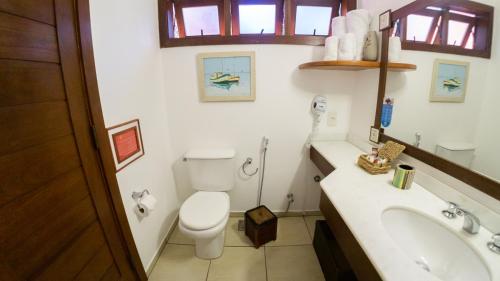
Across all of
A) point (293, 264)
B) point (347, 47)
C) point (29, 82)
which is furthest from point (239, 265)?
point (347, 47)

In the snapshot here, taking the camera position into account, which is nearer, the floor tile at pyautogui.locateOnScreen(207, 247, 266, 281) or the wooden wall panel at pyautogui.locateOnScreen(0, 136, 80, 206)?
the wooden wall panel at pyautogui.locateOnScreen(0, 136, 80, 206)

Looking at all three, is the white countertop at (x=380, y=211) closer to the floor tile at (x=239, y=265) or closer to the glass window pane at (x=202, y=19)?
the floor tile at (x=239, y=265)

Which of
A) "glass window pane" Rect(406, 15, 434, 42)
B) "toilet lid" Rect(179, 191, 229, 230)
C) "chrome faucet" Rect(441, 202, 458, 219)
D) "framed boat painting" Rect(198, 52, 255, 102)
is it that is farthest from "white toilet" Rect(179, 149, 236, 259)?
"glass window pane" Rect(406, 15, 434, 42)

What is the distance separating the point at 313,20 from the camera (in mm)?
Answer: 1842

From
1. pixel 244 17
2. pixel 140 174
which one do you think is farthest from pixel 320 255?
pixel 244 17

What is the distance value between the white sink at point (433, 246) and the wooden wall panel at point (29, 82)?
1.53 metres

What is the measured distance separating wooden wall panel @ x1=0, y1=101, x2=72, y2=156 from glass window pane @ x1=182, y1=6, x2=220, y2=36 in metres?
1.42

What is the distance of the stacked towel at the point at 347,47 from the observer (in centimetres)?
138

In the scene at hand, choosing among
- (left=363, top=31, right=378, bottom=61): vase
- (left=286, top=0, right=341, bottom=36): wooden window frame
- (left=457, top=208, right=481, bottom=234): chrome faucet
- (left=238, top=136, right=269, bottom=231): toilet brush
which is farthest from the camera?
(left=238, top=136, right=269, bottom=231): toilet brush

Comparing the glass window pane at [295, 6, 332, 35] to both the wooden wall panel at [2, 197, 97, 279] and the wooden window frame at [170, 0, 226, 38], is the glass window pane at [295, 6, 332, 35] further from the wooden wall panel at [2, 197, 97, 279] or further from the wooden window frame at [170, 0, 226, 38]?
the wooden wall panel at [2, 197, 97, 279]

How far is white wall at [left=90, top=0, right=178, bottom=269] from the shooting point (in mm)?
1080

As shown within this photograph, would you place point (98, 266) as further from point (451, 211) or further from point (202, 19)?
point (202, 19)

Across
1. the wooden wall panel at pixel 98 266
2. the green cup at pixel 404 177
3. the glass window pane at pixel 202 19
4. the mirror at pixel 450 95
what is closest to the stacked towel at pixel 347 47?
the mirror at pixel 450 95

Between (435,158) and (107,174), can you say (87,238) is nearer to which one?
(107,174)
